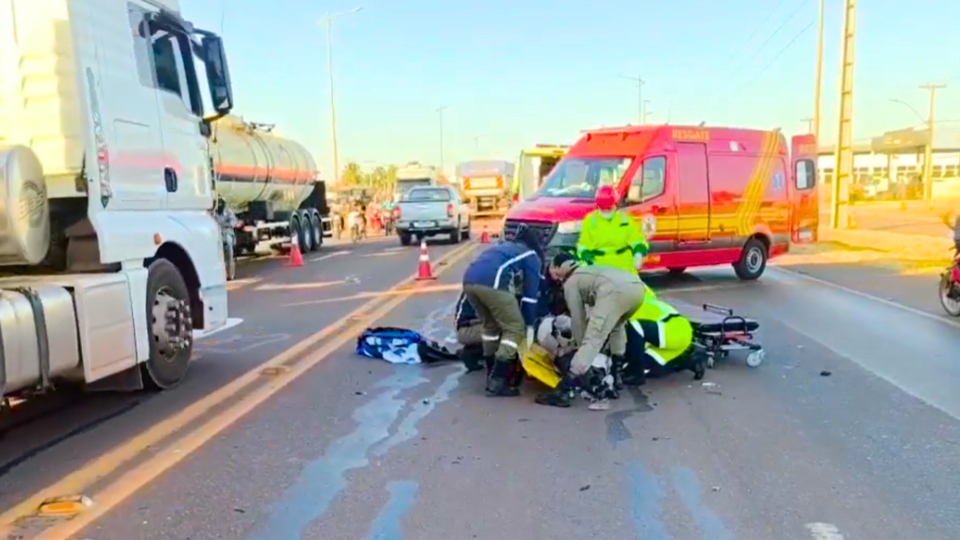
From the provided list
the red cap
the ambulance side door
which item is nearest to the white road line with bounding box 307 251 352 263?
the ambulance side door

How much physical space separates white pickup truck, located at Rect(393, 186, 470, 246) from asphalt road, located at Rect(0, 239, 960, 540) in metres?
17.2

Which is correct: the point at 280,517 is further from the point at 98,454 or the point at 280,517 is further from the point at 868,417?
the point at 868,417

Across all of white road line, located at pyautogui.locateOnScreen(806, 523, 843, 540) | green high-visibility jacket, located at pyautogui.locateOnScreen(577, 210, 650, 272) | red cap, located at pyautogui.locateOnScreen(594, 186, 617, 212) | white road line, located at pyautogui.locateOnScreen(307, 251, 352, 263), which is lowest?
white road line, located at pyautogui.locateOnScreen(307, 251, 352, 263)

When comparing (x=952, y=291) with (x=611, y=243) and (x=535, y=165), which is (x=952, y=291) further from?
(x=535, y=165)

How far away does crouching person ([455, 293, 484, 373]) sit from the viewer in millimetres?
7277

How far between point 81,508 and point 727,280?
12464mm

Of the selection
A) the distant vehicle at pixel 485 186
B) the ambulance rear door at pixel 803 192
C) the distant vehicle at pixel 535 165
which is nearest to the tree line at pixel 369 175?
the distant vehicle at pixel 485 186

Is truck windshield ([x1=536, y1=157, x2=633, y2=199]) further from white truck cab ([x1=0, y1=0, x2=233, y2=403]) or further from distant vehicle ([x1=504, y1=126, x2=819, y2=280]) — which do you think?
white truck cab ([x1=0, y1=0, x2=233, y2=403])

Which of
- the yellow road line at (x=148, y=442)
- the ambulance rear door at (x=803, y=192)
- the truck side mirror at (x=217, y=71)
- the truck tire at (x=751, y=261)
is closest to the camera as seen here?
the yellow road line at (x=148, y=442)

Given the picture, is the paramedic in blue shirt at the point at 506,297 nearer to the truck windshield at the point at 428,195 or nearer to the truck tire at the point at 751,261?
the truck tire at the point at 751,261

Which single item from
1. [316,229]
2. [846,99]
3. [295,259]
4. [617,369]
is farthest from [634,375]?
[846,99]

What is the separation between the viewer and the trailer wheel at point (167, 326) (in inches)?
261

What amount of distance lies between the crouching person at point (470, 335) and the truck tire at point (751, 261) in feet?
28.6

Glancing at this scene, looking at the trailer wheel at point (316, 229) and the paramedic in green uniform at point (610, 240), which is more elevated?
the paramedic in green uniform at point (610, 240)
